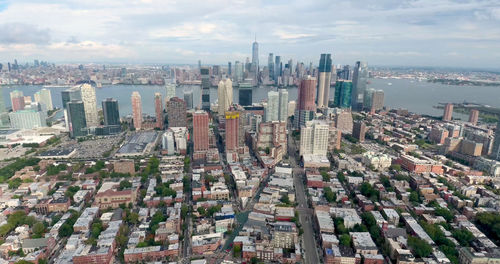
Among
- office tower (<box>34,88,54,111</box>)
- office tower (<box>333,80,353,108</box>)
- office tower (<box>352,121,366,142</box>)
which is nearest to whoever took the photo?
office tower (<box>352,121,366,142</box>)

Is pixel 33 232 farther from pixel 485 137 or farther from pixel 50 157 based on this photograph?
pixel 485 137

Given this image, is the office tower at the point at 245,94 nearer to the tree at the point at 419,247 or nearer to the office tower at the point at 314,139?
the office tower at the point at 314,139

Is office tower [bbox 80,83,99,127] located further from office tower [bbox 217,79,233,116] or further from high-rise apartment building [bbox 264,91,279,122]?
high-rise apartment building [bbox 264,91,279,122]

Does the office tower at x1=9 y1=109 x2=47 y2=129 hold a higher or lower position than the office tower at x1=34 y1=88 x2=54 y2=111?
lower

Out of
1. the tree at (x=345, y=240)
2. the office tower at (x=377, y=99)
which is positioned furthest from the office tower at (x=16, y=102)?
the office tower at (x=377, y=99)

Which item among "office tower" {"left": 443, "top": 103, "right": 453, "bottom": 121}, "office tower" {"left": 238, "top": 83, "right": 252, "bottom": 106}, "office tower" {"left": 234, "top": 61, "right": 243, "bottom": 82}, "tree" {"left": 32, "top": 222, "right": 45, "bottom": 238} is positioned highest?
"office tower" {"left": 234, "top": 61, "right": 243, "bottom": 82}

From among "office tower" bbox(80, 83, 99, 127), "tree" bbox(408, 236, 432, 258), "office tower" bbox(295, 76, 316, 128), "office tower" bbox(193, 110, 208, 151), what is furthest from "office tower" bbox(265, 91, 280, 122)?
"tree" bbox(408, 236, 432, 258)

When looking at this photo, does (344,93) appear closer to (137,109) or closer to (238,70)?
(137,109)

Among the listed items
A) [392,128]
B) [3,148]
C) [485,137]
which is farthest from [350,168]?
[3,148]
